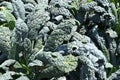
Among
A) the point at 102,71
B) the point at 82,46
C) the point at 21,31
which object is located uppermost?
the point at 21,31

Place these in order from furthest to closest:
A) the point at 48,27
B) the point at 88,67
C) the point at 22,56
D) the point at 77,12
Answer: the point at 77,12
the point at 48,27
the point at 22,56
the point at 88,67

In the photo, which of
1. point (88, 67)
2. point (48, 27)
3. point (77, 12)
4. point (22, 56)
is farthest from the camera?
point (77, 12)

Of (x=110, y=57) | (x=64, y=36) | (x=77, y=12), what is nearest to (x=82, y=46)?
(x=64, y=36)

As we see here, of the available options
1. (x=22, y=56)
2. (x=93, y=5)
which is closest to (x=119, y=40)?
(x=93, y=5)

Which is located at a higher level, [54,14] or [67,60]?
[54,14]

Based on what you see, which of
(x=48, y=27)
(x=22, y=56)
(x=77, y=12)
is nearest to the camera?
(x=22, y=56)

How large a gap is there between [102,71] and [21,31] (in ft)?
2.38

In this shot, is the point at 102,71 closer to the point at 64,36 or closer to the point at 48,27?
the point at 64,36

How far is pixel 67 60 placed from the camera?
8.84 feet

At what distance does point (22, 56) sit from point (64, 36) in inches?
15.5

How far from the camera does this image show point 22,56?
9.45 feet

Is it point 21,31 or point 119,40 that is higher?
point 21,31

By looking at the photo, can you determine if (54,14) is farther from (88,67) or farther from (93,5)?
(88,67)

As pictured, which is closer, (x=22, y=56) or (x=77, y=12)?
(x=22, y=56)
